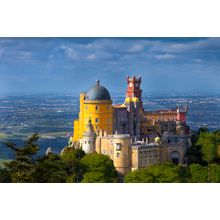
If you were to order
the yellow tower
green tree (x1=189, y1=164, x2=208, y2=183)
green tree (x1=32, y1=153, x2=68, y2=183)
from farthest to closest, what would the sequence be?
the yellow tower → green tree (x1=189, y1=164, x2=208, y2=183) → green tree (x1=32, y1=153, x2=68, y2=183)

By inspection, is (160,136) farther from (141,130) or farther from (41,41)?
(41,41)

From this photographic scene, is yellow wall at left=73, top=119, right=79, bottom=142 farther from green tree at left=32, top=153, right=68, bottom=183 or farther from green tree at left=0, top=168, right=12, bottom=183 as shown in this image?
green tree at left=0, top=168, right=12, bottom=183

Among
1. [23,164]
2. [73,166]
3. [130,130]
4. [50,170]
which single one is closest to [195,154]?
[130,130]

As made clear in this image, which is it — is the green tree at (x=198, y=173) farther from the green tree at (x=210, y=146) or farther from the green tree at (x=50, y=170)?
the green tree at (x=50, y=170)

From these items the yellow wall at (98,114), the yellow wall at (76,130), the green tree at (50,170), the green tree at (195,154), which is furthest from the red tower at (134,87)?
the green tree at (50,170)

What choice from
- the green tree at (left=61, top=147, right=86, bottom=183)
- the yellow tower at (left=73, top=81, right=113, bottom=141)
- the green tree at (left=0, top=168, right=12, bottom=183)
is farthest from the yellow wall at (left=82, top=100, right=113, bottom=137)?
the green tree at (left=0, top=168, right=12, bottom=183)
